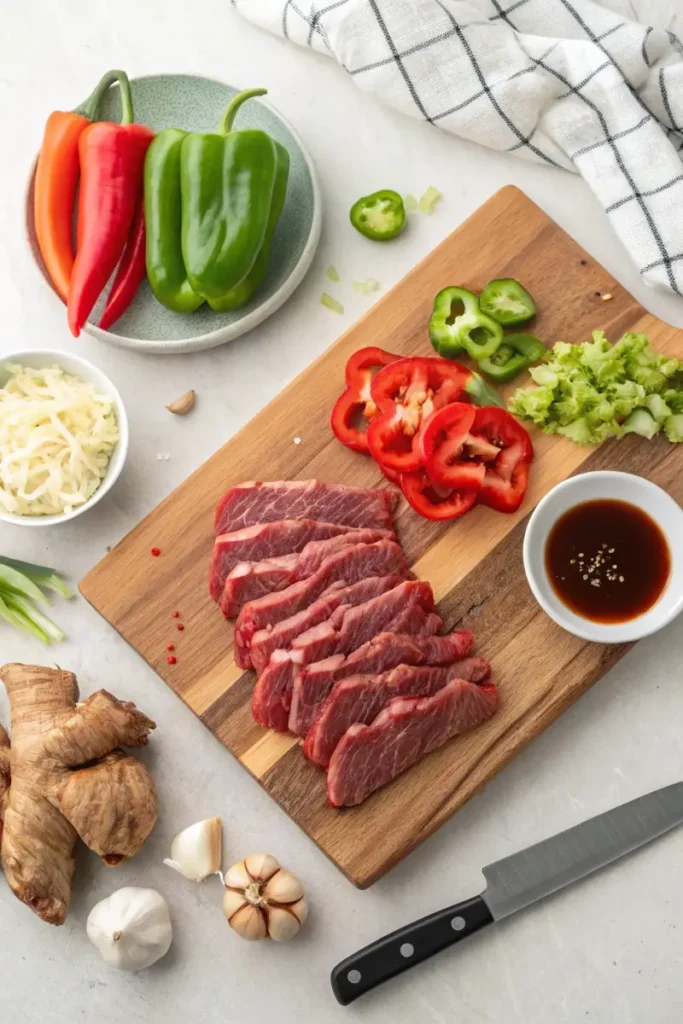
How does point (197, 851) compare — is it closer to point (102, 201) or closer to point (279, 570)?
point (279, 570)

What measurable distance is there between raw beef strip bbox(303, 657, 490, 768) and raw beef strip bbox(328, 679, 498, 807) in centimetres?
4

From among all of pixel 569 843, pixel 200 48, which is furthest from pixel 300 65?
pixel 569 843

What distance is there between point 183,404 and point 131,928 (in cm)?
202

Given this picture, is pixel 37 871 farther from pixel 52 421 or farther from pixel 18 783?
pixel 52 421

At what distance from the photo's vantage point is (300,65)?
482 centimetres

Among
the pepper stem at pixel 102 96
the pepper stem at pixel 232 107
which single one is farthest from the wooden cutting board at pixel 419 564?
the pepper stem at pixel 102 96

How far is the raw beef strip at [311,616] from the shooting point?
404 centimetres

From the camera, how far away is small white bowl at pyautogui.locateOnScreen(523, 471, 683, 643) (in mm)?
3996

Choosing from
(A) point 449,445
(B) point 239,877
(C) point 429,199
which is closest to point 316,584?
(A) point 449,445

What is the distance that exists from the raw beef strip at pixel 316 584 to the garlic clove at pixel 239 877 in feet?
2.50

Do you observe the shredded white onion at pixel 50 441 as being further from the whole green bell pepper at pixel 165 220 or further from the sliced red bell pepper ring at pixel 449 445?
the sliced red bell pepper ring at pixel 449 445

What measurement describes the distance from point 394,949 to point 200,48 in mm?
3757

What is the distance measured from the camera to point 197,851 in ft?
13.9

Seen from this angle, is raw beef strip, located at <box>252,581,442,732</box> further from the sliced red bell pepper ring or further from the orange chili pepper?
the orange chili pepper
